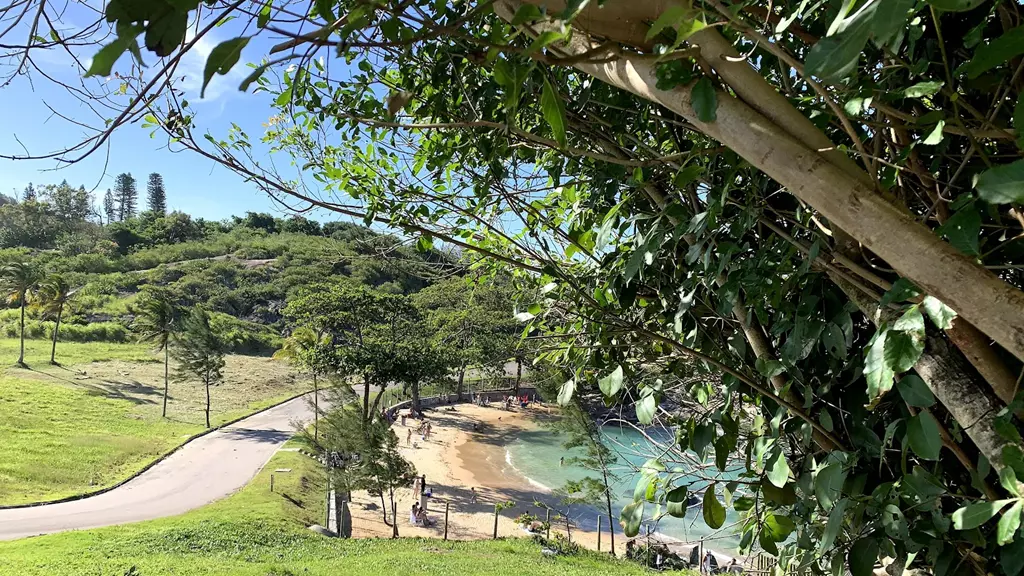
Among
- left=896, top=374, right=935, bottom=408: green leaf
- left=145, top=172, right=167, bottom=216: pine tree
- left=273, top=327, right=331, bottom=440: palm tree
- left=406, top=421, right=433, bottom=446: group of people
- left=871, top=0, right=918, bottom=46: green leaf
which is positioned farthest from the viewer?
left=145, top=172, right=167, bottom=216: pine tree

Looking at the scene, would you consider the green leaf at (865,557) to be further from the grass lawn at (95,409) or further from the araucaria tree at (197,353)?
the araucaria tree at (197,353)

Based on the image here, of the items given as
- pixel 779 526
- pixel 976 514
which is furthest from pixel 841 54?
pixel 779 526

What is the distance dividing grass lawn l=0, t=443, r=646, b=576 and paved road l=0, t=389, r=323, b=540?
0.95 metres

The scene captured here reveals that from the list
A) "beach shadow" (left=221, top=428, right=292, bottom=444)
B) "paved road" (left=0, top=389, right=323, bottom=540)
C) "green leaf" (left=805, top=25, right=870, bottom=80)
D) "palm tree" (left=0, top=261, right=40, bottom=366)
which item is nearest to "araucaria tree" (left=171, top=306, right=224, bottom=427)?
"beach shadow" (left=221, top=428, right=292, bottom=444)

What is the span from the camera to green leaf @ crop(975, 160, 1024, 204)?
1.79 ft

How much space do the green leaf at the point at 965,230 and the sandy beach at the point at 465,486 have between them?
13.0 metres

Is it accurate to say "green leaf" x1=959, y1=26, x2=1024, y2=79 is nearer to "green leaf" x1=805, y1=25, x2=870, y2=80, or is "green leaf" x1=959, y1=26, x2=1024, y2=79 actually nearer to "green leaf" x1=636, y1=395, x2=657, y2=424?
"green leaf" x1=805, y1=25, x2=870, y2=80

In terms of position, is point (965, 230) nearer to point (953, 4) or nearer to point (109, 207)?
point (953, 4)

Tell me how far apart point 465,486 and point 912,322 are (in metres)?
16.7

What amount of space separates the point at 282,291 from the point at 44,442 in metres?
26.0

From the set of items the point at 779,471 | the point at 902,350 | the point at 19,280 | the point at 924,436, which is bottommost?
the point at 779,471

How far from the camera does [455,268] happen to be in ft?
6.89

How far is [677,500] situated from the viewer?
1079 millimetres

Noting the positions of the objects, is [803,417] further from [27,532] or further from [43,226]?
[43,226]
